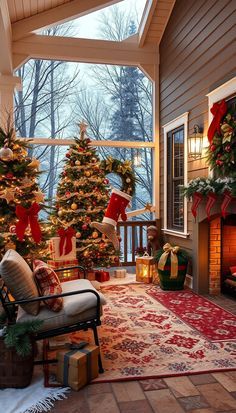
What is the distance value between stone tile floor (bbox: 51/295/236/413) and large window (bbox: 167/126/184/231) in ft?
10.6

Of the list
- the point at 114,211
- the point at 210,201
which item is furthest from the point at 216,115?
the point at 114,211

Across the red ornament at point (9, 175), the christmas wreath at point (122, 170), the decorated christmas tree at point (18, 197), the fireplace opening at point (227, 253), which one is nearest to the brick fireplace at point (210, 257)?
the fireplace opening at point (227, 253)

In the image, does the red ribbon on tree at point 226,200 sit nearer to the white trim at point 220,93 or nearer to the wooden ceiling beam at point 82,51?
the white trim at point 220,93

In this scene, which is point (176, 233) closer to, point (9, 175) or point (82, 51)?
point (9, 175)

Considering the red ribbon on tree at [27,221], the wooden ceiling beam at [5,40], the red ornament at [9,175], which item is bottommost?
the red ribbon on tree at [27,221]

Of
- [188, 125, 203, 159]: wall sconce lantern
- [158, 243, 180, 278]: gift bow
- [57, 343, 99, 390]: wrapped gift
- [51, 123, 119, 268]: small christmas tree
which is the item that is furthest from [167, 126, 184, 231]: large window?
[57, 343, 99, 390]: wrapped gift

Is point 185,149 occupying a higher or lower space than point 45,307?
higher

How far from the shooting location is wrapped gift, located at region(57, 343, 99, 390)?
230 cm

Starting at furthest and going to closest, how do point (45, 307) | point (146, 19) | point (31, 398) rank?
point (146, 19) → point (45, 307) → point (31, 398)

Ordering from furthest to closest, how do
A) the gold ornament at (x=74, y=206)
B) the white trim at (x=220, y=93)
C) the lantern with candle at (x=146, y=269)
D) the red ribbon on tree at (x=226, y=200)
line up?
the lantern with candle at (x=146, y=269) < the gold ornament at (x=74, y=206) < the white trim at (x=220, y=93) < the red ribbon on tree at (x=226, y=200)

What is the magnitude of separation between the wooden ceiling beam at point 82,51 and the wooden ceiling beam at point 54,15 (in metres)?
0.19

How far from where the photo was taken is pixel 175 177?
19.1ft

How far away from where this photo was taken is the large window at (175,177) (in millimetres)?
5592

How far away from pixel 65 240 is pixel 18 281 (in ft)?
7.24
